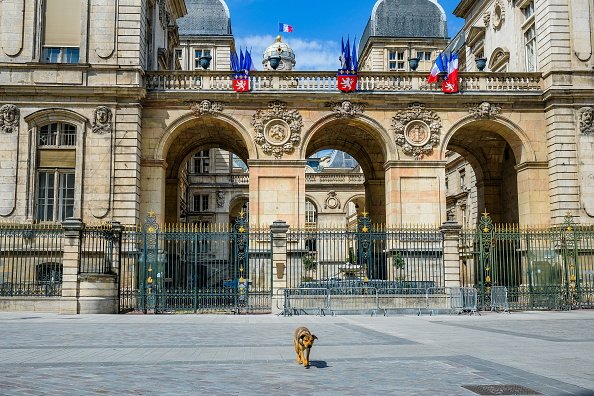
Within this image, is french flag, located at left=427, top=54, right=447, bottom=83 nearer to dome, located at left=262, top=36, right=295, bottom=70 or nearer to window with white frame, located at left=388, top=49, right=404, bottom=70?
window with white frame, located at left=388, top=49, right=404, bottom=70

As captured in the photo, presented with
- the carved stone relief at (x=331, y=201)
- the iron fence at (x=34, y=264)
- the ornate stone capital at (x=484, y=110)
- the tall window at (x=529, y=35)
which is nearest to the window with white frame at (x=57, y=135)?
the iron fence at (x=34, y=264)

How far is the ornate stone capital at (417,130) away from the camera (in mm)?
29312

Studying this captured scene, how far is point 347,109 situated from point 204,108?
238 inches

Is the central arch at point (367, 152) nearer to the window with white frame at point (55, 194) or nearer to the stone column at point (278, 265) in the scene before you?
the stone column at point (278, 265)

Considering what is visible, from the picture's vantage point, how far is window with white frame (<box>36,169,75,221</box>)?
2759cm

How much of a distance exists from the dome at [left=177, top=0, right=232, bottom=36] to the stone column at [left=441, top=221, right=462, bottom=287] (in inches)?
1610

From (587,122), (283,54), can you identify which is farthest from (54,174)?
(283,54)

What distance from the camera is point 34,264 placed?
24.4m

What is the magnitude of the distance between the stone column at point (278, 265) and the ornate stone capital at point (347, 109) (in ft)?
28.0

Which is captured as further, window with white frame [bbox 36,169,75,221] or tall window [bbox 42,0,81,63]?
tall window [bbox 42,0,81,63]

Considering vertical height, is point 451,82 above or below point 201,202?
above

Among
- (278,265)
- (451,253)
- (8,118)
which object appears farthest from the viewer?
(8,118)

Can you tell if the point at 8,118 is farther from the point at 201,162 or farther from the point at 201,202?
the point at 201,162

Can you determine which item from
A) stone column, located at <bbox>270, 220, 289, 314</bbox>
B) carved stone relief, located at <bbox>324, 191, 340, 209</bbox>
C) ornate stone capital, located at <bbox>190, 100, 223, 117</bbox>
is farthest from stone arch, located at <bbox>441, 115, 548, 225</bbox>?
carved stone relief, located at <bbox>324, 191, 340, 209</bbox>
